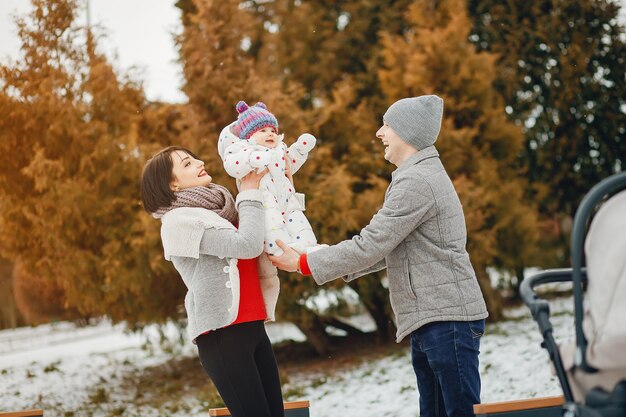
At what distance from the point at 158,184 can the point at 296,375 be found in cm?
579

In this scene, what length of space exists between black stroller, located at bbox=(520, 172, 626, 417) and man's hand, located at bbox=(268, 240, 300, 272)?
1001 millimetres

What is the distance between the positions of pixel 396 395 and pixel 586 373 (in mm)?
4523

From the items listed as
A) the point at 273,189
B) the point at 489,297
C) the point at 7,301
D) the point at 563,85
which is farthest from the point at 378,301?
the point at 273,189

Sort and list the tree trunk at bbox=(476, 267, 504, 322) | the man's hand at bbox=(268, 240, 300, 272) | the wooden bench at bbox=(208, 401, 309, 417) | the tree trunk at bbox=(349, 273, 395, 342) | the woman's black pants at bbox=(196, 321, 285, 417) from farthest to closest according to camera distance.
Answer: the tree trunk at bbox=(476, 267, 504, 322) → the tree trunk at bbox=(349, 273, 395, 342) → the wooden bench at bbox=(208, 401, 309, 417) → the man's hand at bbox=(268, 240, 300, 272) → the woman's black pants at bbox=(196, 321, 285, 417)

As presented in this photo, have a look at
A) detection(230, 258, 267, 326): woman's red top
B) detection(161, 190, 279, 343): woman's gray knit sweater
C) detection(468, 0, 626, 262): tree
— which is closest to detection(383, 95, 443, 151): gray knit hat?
detection(161, 190, 279, 343): woman's gray knit sweater

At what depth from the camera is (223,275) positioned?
261 cm

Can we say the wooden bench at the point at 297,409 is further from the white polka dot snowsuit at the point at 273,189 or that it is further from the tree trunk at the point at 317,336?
the tree trunk at the point at 317,336

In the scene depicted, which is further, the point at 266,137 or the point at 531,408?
the point at 266,137

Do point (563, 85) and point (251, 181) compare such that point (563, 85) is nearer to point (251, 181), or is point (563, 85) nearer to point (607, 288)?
point (251, 181)

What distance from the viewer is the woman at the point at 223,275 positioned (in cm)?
253

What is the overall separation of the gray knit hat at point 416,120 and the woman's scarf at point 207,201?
68 centimetres

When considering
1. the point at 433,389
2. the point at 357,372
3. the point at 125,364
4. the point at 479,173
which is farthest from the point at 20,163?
the point at 433,389

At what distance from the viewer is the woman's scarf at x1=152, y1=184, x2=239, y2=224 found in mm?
2684

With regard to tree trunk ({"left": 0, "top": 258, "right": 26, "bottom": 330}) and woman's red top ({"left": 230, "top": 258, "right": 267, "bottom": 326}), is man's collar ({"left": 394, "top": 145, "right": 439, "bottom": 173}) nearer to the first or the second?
woman's red top ({"left": 230, "top": 258, "right": 267, "bottom": 326})
